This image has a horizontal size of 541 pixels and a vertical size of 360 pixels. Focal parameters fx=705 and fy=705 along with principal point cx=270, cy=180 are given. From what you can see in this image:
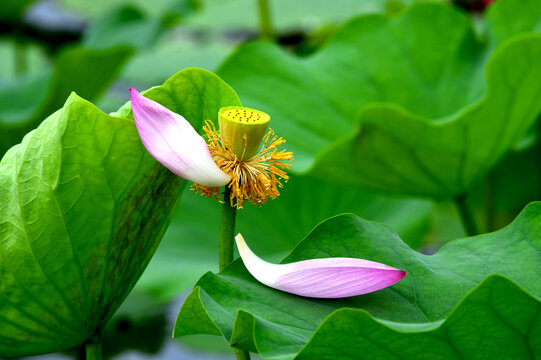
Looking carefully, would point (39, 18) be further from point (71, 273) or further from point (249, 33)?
point (71, 273)

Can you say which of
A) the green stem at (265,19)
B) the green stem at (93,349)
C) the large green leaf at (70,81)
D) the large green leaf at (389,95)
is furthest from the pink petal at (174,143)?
the green stem at (265,19)

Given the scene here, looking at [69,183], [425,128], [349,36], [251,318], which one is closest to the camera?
[251,318]

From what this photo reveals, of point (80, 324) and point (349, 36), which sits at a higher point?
point (349, 36)

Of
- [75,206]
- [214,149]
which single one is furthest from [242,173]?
[75,206]

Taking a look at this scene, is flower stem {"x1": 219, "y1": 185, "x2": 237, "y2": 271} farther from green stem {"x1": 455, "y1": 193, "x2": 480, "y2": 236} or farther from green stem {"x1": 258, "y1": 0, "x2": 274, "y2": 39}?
green stem {"x1": 258, "y1": 0, "x2": 274, "y2": 39}

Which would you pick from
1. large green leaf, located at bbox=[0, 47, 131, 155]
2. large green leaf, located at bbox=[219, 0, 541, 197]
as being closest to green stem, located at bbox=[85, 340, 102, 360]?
large green leaf, located at bbox=[219, 0, 541, 197]

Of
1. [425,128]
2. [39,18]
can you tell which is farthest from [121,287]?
[39,18]
